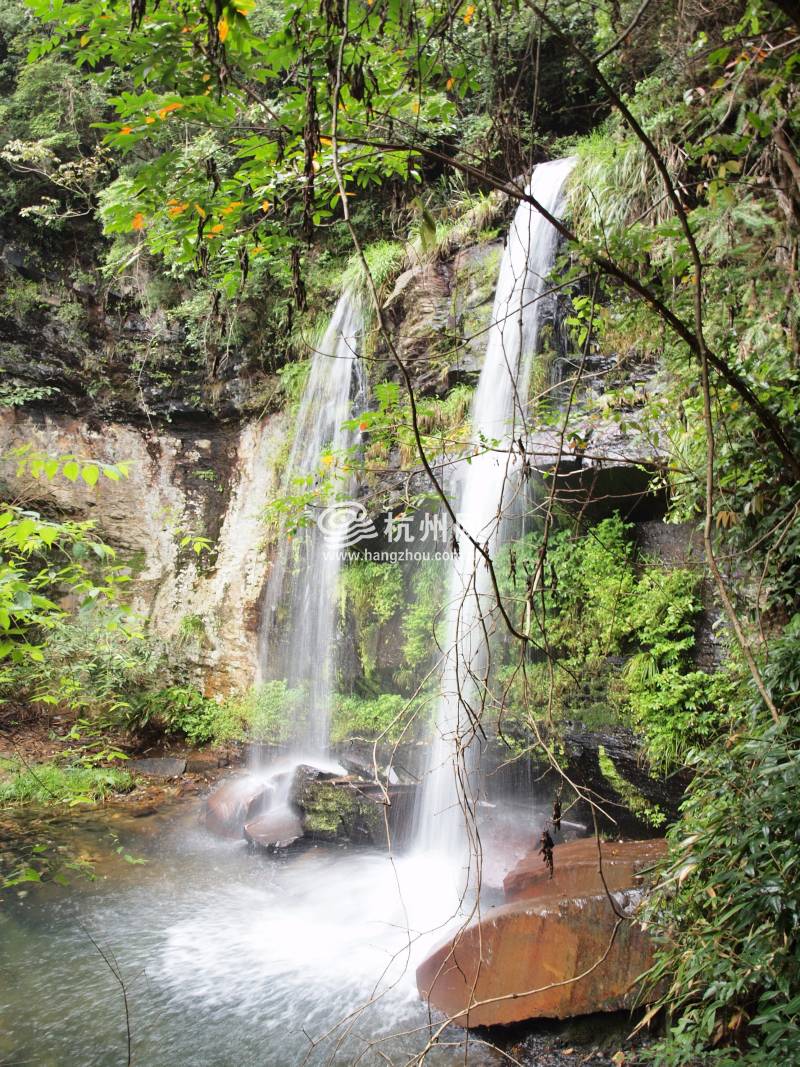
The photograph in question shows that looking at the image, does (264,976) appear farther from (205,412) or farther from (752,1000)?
(205,412)

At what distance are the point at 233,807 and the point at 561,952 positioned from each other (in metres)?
4.28

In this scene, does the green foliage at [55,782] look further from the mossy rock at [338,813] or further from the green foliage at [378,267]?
the green foliage at [378,267]

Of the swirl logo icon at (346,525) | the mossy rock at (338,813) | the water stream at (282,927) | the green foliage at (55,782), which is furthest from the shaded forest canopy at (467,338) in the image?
the mossy rock at (338,813)

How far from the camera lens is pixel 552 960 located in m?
3.43

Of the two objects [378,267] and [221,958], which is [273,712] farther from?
[378,267]

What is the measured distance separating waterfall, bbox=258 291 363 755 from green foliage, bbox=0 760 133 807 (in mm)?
1947

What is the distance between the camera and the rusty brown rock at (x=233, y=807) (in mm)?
6670

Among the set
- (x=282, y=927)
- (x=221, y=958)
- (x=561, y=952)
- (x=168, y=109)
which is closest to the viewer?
(x=168, y=109)

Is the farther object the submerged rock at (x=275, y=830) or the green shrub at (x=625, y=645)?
the submerged rock at (x=275, y=830)

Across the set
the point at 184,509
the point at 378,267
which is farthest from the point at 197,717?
the point at 378,267

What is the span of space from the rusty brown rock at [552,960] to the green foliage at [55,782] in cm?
463

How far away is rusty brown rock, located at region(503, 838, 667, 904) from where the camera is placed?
3598 mm

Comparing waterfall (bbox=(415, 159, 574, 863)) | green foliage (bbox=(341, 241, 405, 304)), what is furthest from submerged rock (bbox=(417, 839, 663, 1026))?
green foliage (bbox=(341, 241, 405, 304))

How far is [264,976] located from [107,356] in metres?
8.08
